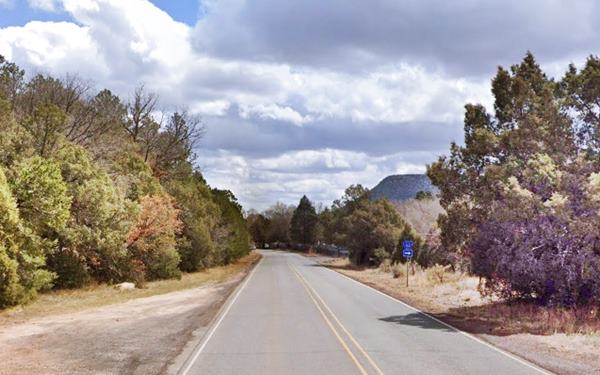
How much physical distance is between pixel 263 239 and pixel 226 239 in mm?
120624

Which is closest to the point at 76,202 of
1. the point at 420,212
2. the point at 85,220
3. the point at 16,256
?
the point at 85,220

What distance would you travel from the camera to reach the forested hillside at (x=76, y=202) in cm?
2659

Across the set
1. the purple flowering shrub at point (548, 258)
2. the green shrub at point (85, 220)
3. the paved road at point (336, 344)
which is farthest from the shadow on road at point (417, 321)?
the green shrub at point (85, 220)

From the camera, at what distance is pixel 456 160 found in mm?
29094

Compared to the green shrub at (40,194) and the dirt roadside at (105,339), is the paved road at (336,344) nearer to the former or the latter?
the dirt roadside at (105,339)

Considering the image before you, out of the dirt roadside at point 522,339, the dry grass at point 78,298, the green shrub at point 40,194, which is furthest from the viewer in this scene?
the green shrub at point 40,194

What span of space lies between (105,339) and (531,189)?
52.7ft

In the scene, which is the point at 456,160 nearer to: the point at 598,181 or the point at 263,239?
the point at 598,181

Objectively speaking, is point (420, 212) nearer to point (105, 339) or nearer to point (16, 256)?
point (16, 256)

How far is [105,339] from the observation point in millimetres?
19469

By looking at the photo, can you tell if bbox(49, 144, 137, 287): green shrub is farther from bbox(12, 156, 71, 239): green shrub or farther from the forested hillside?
bbox(12, 156, 71, 239): green shrub

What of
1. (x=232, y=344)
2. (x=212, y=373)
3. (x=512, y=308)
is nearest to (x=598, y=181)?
(x=512, y=308)

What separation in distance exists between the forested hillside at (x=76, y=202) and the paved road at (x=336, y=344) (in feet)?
29.7

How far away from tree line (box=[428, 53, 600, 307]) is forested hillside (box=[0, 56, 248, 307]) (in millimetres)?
17852
